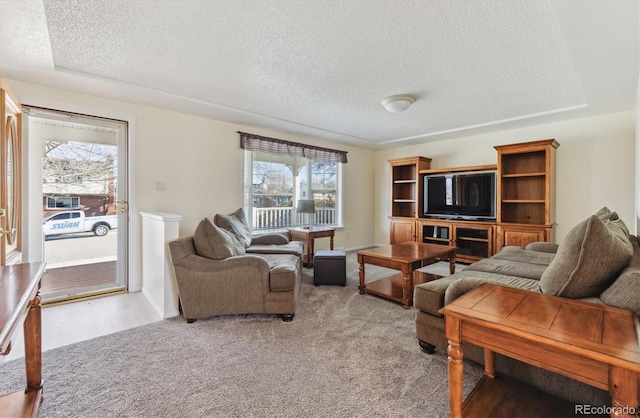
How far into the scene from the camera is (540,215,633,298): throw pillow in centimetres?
130

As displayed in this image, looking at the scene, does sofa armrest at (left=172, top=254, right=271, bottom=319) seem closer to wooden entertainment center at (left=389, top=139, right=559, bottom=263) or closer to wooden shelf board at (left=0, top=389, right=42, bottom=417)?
wooden shelf board at (left=0, top=389, right=42, bottom=417)

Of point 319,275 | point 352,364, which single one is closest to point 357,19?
point 352,364

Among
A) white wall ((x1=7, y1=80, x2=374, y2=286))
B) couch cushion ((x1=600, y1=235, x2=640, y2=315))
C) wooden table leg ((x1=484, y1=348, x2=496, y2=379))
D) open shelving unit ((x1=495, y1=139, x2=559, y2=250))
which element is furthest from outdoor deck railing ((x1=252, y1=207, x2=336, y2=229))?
couch cushion ((x1=600, y1=235, x2=640, y2=315))

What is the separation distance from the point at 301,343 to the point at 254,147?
311 centimetres

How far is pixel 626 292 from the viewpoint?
1.23 metres

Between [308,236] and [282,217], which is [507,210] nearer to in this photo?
[308,236]

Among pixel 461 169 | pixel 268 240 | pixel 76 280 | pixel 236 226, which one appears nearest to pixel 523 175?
pixel 461 169

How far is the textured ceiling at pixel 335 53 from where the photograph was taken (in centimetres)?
176

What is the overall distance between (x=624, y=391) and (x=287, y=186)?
4.57 meters

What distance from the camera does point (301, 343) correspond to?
2121 millimetres

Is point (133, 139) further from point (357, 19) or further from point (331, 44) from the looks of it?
point (357, 19)

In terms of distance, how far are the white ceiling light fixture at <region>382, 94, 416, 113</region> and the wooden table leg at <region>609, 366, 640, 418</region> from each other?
2.85m

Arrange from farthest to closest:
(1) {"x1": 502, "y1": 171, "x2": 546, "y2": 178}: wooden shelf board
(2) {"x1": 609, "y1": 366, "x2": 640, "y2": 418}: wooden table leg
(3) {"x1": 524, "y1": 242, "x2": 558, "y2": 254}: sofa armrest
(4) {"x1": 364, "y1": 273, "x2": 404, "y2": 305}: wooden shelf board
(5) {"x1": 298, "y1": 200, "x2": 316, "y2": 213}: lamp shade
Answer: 1. (5) {"x1": 298, "y1": 200, "x2": 316, "y2": 213}: lamp shade
2. (1) {"x1": 502, "y1": 171, "x2": 546, "y2": 178}: wooden shelf board
3. (3) {"x1": 524, "y1": 242, "x2": 558, "y2": 254}: sofa armrest
4. (4) {"x1": 364, "y1": 273, "x2": 404, "y2": 305}: wooden shelf board
5. (2) {"x1": 609, "y1": 366, "x2": 640, "y2": 418}: wooden table leg

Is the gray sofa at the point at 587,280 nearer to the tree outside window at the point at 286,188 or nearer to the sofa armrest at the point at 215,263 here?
the sofa armrest at the point at 215,263
